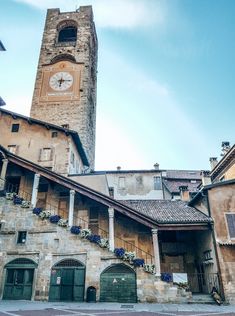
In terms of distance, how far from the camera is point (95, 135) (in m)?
35.8

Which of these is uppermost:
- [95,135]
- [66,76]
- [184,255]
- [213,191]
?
[66,76]

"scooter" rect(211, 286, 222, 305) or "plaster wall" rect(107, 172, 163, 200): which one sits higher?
"plaster wall" rect(107, 172, 163, 200)

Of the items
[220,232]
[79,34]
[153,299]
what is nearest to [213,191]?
[220,232]

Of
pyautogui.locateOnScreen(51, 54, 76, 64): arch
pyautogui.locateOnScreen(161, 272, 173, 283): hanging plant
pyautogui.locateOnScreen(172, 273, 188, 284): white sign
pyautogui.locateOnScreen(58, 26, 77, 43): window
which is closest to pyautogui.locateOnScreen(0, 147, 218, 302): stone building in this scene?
pyautogui.locateOnScreen(161, 272, 173, 283): hanging plant

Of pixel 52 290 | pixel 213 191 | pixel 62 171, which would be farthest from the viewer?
pixel 62 171

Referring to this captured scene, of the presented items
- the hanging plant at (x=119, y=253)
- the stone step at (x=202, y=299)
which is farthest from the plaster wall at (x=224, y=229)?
the hanging plant at (x=119, y=253)

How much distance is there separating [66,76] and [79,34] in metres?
8.36

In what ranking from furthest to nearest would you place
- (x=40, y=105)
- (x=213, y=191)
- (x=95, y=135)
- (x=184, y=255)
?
(x=95, y=135), (x=40, y=105), (x=184, y=255), (x=213, y=191)

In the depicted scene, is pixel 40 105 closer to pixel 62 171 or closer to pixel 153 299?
pixel 62 171

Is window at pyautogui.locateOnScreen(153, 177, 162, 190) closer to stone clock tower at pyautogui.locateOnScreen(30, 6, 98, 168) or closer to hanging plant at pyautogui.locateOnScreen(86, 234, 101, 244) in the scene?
stone clock tower at pyautogui.locateOnScreen(30, 6, 98, 168)

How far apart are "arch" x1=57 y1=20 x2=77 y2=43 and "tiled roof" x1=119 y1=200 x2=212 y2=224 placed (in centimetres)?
2884

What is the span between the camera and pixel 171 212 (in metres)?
18.6

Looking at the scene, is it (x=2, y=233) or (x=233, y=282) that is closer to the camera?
(x=233, y=282)

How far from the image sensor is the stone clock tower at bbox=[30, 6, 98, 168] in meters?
30.8
